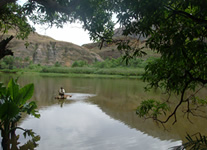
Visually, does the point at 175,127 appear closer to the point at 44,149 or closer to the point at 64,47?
the point at 44,149

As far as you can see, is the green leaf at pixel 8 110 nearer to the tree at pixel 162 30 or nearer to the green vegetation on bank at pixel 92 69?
the tree at pixel 162 30

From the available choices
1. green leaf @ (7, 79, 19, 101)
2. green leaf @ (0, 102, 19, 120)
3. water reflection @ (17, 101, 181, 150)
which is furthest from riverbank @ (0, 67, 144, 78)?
green leaf @ (0, 102, 19, 120)

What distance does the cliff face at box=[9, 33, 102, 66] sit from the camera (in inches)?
2797

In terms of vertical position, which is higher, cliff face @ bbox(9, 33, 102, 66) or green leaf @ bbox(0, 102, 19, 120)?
cliff face @ bbox(9, 33, 102, 66)

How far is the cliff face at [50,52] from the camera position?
2797 inches

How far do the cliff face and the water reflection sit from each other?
210ft

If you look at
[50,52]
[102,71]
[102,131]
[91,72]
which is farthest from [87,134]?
[50,52]

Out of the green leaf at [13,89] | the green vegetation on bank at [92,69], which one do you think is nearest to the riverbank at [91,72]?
the green vegetation on bank at [92,69]

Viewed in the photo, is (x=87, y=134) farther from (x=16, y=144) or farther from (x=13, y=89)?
(x=13, y=89)

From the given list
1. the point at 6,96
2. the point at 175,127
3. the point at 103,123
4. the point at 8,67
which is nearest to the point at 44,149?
the point at 6,96

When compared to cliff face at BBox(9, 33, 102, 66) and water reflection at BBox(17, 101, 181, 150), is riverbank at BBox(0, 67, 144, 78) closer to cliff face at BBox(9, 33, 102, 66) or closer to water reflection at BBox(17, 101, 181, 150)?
cliff face at BBox(9, 33, 102, 66)

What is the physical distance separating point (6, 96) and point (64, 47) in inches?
3152

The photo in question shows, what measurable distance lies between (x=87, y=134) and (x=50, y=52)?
74553 mm

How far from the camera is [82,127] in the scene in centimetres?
714
